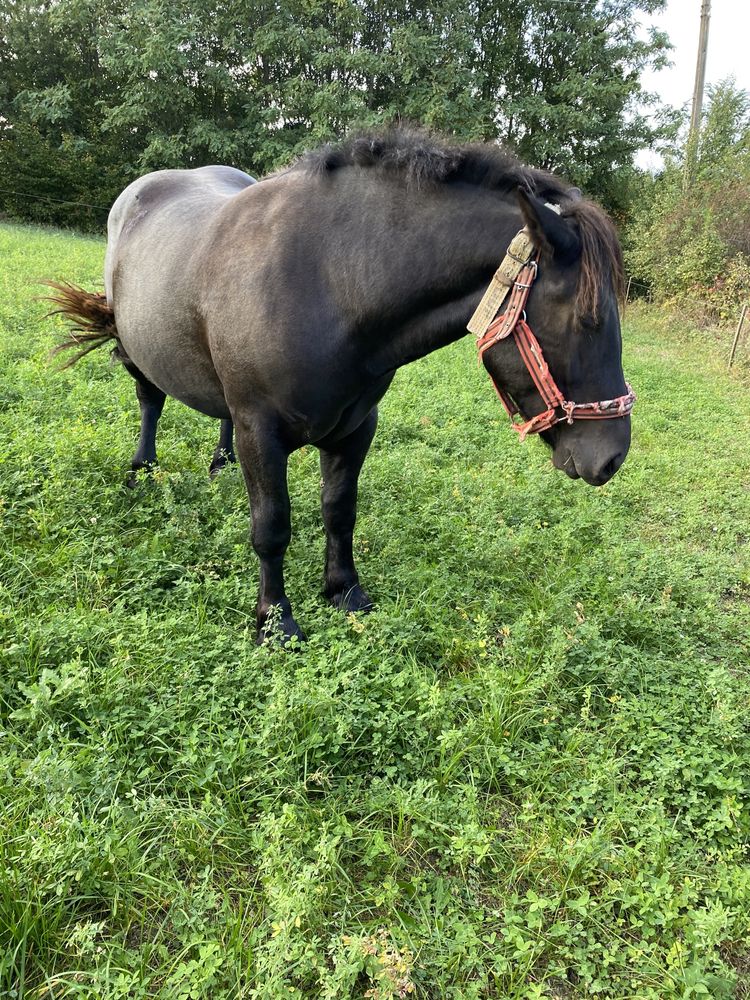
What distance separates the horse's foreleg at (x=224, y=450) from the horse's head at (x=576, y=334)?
2.59 metres

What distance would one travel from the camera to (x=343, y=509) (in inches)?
123

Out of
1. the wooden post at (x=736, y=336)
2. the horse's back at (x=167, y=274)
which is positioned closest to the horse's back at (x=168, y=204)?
the horse's back at (x=167, y=274)

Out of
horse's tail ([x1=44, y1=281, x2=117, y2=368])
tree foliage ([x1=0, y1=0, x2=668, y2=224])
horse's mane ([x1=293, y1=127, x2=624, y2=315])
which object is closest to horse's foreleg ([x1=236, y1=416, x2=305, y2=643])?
horse's mane ([x1=293, y1=127, x2=624, y2=315])

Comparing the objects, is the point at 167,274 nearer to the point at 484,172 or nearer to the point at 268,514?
the point at 268,514

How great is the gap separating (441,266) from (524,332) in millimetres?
401

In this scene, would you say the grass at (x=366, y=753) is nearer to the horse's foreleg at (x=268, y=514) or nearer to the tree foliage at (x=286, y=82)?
the horse's foreleg at (x=268, y=514)

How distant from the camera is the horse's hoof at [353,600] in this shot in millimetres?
3080

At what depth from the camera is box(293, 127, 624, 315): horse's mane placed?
6.42ft

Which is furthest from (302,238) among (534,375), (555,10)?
(555,10)

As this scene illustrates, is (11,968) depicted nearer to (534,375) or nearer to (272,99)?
(534,375)

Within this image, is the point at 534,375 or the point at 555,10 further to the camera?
the point at 555,10

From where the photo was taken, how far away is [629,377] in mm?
8781

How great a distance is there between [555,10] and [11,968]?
97.5ft

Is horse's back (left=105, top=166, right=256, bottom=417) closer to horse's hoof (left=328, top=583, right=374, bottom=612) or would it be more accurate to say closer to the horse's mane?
the horse's mane
